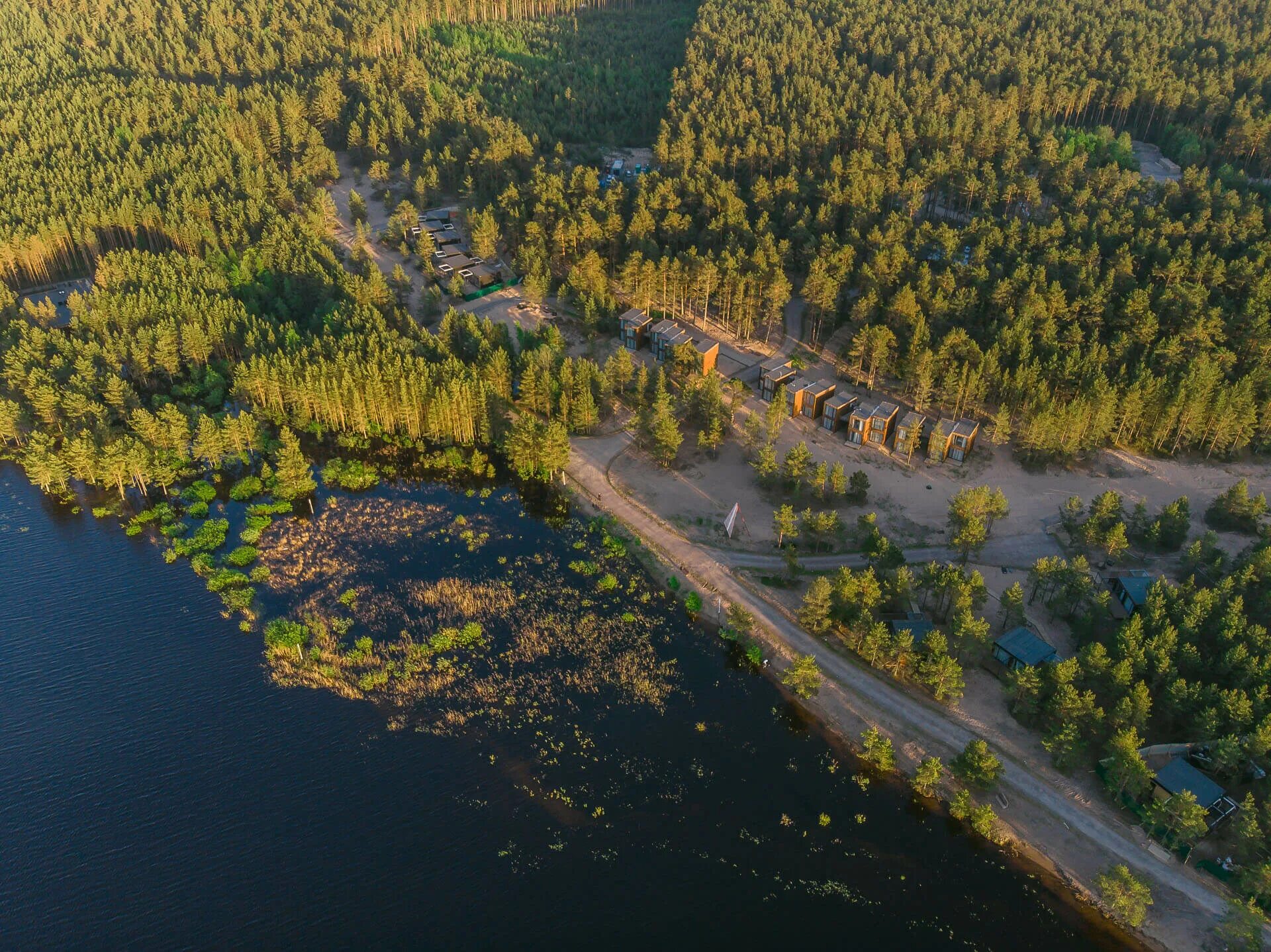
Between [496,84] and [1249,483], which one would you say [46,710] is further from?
[496,84]

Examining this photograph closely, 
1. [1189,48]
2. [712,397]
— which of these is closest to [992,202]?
[712,397]

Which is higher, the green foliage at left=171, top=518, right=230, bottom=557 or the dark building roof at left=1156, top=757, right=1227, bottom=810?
the dark building roof at left=1156, top=757, right=1227, bottom=810

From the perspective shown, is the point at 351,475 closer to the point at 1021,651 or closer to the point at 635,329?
the point at 635,329

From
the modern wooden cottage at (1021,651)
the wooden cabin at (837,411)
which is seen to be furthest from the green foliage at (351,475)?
the modern wooden cottage at (1021,651)

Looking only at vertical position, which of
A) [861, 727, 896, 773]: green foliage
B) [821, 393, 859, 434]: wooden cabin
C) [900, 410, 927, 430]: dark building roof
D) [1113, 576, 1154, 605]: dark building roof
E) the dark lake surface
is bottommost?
the dark lake surface

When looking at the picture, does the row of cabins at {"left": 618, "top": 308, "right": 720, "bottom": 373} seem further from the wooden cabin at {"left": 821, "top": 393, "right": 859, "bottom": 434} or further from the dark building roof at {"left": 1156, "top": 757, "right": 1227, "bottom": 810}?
the dark building roof at {"left": 1156, "top": 757, "right": 1227, "bottom": 810}

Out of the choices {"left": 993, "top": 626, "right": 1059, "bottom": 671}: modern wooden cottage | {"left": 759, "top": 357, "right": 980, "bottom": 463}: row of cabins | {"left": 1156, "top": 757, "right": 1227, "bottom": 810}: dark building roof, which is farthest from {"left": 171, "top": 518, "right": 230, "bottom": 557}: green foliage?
{"left": 1156, "top": 757, "right": 1227, "bottom": 810}: dark building roof
